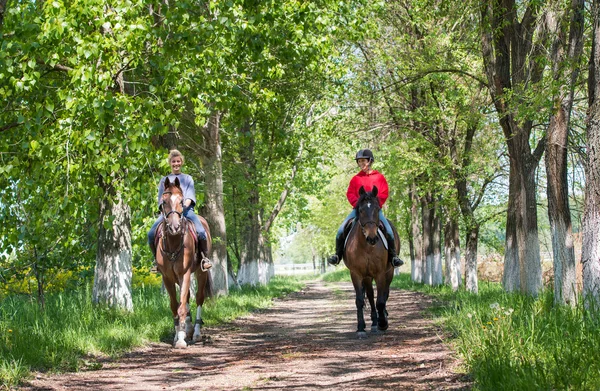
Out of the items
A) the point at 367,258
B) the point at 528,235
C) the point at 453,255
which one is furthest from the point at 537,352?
the point at 453,255

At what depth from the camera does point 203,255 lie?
13.1 metres

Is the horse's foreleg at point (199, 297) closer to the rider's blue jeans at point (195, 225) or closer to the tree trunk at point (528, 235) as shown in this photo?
the rider's blue jeans at point (195, 225)

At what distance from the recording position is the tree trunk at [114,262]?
616 inches

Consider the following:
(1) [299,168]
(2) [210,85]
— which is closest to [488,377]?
(2) [210,85]

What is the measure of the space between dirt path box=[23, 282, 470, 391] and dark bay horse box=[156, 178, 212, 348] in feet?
1.59

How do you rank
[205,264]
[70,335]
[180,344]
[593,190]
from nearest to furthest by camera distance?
1. [593,190]
2. [70,335]
3. [180,344]
4. [205,264]

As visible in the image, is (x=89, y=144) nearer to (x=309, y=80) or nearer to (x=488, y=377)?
(x=488, y=377)

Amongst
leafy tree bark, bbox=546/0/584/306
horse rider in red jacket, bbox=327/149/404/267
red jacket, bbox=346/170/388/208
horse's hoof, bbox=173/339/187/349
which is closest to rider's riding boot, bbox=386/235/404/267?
horse rider in red jacket, bbox=327/149/404/267

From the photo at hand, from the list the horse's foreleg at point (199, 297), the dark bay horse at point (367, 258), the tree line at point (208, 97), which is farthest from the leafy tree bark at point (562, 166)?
the horse's foreleg at point (199, 297)

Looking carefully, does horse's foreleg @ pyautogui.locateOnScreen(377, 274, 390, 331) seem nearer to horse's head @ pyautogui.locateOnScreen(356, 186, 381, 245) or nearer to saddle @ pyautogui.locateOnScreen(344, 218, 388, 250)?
saddle @ pyautogui.locateOnScreen(344, 218, 388, 250)

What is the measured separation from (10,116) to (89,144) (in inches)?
183

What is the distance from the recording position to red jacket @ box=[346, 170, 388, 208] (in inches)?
526

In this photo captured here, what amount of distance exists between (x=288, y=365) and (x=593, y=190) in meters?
4.58

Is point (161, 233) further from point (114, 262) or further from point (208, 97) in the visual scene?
point (114, 262)
